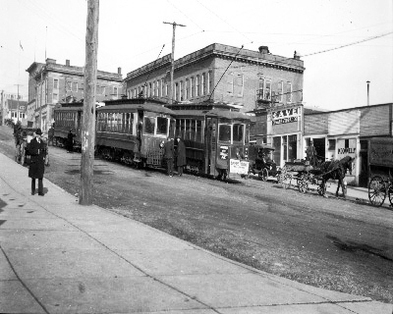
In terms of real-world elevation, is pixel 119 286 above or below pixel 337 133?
below

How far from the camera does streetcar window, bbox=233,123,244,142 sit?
22531 mm

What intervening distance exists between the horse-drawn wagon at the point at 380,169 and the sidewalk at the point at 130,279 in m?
12.6

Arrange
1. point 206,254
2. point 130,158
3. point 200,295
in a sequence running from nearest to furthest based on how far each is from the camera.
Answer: point 200,295, point 206,254, point 130,158

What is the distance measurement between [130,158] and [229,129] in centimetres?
616

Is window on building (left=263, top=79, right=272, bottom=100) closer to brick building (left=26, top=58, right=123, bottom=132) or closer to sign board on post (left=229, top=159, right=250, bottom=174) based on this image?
sign board on post (left=229, top=159, right=250, bottom=174)

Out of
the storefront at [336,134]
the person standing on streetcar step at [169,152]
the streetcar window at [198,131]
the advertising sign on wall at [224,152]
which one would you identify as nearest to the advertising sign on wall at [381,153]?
the storefront at [336,134]

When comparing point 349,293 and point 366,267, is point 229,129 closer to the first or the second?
point 366,267

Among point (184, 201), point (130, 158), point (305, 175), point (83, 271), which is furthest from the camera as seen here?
point (130, 158)

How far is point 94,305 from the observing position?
4.30m

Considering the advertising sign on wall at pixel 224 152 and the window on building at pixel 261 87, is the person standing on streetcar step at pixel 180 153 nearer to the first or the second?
the advertising sign on wall at pixel 224 152

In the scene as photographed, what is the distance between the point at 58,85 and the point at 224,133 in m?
67.6

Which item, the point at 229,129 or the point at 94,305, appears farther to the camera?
the point at 229,129

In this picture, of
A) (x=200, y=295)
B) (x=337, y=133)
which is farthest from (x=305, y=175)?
(x=200, y=295)

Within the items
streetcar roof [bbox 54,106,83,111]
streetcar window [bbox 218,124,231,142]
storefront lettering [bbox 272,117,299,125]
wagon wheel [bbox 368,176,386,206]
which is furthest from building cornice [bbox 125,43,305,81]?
wagon wheel [bbox 368,176,386,206]
